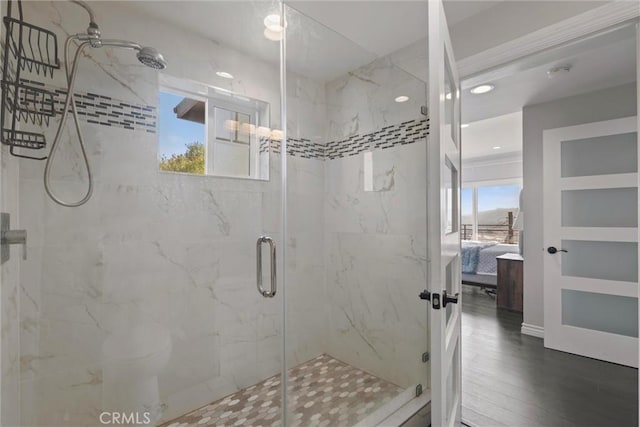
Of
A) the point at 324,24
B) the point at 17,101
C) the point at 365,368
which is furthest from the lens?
the point at 365,368

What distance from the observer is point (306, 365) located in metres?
1.96

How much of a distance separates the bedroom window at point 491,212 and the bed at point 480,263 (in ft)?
5.00

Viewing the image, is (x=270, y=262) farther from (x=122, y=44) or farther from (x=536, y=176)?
(x=536, y=176)

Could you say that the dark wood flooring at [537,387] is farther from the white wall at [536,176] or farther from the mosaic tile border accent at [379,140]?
the mosaic tile border accent at [379,140]

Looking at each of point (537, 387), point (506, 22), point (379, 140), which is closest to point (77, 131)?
point (379, 140)

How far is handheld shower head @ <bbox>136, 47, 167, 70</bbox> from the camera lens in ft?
5.56

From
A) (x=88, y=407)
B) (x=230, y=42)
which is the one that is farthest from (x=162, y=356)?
(x=230, y=42)

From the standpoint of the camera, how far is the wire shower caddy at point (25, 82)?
1.25 meters

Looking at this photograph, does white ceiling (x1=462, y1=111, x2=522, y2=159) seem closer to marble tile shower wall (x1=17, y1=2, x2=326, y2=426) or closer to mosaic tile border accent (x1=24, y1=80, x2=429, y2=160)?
mosaic tile border accent (x1=24, y1=80, x2=429, y2=160)

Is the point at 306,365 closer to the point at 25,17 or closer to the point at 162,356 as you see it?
the point at 162,356

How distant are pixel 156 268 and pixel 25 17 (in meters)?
1.34

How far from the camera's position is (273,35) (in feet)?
6.18

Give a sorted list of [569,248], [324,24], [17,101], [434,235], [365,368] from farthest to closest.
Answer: [569,248] → [365,368] → [324,24] → [17,101] → [434,235]

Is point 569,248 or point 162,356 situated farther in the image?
point 569,248
